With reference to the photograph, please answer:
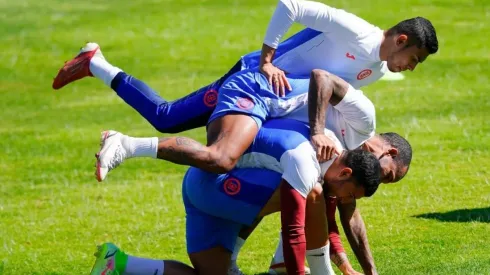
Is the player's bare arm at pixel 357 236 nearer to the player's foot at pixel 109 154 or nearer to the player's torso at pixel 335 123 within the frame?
the player's torso at pixel 335 123

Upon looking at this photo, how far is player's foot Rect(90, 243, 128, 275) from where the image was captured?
299 inches

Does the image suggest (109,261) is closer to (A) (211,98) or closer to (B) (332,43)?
(A) (211,98)

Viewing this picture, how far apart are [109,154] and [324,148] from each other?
1.39 metres

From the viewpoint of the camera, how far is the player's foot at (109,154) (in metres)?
7.33

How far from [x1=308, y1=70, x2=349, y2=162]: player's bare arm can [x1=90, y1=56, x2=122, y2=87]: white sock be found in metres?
2.44

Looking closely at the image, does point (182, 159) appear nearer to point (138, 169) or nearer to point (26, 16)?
point (138, 169)

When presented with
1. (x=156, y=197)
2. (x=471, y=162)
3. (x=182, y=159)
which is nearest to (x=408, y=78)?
Result: (x=471, y=162)

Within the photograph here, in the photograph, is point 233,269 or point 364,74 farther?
point 364,74

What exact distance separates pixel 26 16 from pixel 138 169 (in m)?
13.7

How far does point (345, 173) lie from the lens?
7.35 m

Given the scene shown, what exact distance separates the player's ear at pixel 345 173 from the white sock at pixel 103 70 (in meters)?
2.79

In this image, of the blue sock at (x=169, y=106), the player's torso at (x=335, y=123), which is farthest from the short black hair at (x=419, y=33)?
the blue sock at (x=169, y=106)

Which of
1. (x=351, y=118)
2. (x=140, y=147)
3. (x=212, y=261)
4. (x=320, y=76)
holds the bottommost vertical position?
(x=212, y=261)

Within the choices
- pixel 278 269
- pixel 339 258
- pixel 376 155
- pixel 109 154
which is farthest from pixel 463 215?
pixel 109 154
